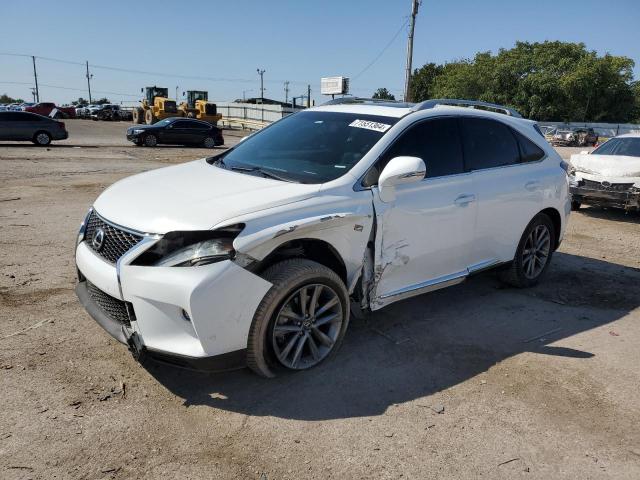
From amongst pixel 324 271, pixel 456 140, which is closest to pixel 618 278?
pixel 456 140

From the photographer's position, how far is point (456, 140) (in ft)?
14.7

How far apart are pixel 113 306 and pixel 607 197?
9.09 metres

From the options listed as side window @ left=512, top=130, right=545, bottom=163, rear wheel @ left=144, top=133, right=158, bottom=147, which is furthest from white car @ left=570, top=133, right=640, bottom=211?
rear wheel @ left=144, top=133, right=158, bottom=147

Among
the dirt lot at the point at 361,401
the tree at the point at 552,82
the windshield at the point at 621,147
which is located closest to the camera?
the dirt lot at the point at 361,401

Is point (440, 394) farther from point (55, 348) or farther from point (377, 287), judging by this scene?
point (55, 348)

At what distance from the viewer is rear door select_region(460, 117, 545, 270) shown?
15.0 feet

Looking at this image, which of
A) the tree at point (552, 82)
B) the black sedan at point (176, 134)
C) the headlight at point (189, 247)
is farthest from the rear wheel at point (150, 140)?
the tree at point (552, 82)

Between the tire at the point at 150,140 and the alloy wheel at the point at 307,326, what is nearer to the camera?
the alloy wheel at the point at 307,326

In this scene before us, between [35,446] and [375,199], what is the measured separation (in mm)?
2495

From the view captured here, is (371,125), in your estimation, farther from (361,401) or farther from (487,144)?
(361,401)

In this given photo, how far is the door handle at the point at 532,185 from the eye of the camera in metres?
5.04

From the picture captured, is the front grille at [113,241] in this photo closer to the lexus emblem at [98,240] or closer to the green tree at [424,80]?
the lexus emblem at [98,240]

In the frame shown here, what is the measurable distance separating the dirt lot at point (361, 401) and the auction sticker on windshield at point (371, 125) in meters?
1.61

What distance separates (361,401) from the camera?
3.29 m
